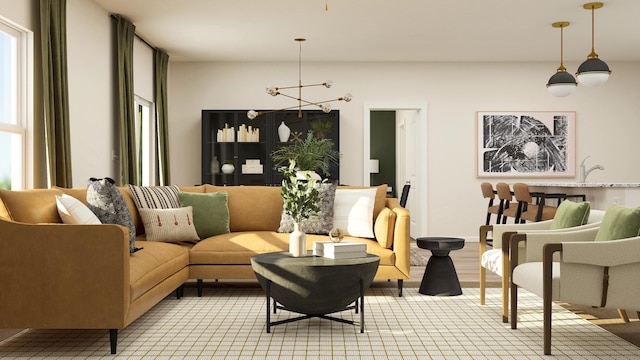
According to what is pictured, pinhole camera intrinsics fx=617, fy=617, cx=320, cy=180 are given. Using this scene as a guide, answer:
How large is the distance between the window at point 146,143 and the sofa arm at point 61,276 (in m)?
4.78

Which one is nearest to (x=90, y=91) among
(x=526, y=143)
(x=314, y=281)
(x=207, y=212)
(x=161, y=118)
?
(x=207, y=212)

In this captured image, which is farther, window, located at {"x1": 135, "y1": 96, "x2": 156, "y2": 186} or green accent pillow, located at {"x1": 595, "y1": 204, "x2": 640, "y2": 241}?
window, located at {"x1": 135, "y1": 96, "x2": 156, "y2": 186}

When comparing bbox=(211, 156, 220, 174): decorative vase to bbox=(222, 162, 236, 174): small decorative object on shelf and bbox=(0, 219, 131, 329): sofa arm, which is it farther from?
bbox=(0, 219, 131, 329): sofa arm

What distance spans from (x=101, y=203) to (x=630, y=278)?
10.3ft

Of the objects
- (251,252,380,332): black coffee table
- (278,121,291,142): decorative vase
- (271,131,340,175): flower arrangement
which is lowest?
(251,252,380,332): black coffee table

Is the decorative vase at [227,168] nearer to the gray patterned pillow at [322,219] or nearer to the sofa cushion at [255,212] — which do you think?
the sofa cushion at [255,212]

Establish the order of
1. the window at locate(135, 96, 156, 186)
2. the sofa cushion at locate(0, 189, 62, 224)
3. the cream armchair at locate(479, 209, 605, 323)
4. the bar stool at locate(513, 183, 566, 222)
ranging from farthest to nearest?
1. the window at locate(135, 96, 156, 186)
2. the bar stool at locate(513, 183, 566, 222)
3. the cream armchair at locate(479, 209, 605, 323)
4. the sofa cushion at locate(0, 189, 62, 224)

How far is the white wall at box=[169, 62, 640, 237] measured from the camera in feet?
29.6

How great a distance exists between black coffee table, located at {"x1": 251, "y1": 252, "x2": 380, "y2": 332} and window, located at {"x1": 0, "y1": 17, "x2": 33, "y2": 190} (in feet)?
7.08

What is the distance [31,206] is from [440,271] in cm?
301

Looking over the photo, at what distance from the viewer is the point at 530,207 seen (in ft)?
23.1

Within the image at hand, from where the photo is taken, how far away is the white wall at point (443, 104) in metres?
9.03

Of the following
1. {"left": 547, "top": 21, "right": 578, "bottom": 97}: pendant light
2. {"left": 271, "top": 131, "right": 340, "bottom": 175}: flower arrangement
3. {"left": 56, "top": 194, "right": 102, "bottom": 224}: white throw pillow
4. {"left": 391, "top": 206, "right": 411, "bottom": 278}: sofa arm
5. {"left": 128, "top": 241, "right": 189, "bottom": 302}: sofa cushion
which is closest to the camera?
{"left": 128, "top": 241, "right": 189, "bottom": 302}: sofa cushion

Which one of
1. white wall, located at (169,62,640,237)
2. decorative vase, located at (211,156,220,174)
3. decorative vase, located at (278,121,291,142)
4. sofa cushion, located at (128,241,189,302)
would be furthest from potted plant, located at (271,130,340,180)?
sofa cushion, located at (128,241,189,302)
